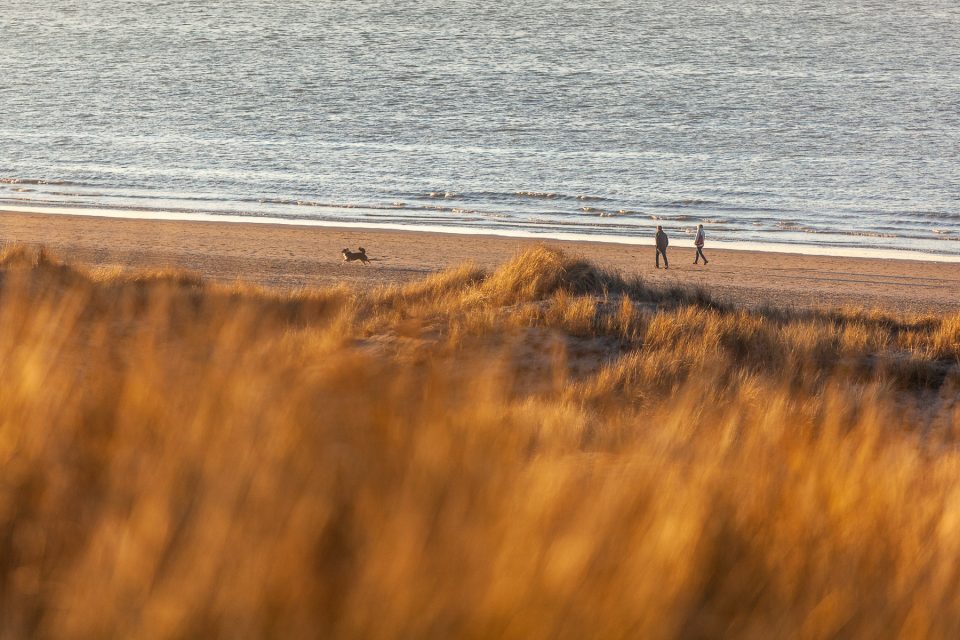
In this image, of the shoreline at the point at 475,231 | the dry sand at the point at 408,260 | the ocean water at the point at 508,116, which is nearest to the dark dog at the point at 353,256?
the dry sand at the point at 408,260

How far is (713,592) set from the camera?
8.29ft

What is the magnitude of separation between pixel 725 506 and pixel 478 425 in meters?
0.85

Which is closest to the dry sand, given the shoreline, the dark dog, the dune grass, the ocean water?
the dark dog

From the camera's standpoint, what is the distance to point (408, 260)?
23.8 metres

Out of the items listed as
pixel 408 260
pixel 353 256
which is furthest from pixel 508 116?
pixel 353 256

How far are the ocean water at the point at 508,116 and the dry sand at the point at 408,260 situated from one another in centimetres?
322

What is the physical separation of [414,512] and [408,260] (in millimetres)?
21409

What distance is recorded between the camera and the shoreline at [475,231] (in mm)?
26453

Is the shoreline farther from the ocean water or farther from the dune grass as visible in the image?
the dune grass

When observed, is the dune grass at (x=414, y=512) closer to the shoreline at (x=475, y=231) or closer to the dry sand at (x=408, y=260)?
the dry sand at (x=408, y=260)

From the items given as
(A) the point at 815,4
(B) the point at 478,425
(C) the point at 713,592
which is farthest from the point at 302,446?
(A) the point at 815,4

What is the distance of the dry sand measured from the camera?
20.5 m

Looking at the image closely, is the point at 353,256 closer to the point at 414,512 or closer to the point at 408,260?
the point at 408,260

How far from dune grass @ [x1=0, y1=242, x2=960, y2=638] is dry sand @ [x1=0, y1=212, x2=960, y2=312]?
1455 centimetres
